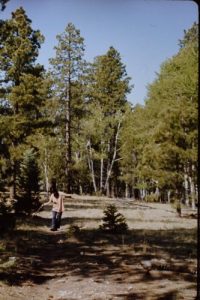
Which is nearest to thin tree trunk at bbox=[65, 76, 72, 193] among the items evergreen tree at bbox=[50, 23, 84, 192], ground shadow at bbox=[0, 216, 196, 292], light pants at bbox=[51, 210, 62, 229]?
evergreen tree at bbox=[50, 23, 84, 192]

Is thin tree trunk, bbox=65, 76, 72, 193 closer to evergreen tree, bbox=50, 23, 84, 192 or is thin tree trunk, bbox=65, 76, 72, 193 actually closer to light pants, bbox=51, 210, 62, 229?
evergreen tree, bbox=50, 23, 84, 192

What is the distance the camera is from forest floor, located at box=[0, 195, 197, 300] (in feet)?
26.4

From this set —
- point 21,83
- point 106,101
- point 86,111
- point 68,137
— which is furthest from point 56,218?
point 106,101

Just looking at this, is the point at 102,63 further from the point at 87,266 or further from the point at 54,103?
the point at 87,266

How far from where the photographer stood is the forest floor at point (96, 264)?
8.04 metres

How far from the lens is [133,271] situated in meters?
9.54

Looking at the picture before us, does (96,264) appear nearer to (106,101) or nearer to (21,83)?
(21,83)

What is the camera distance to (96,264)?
1054 centimetres

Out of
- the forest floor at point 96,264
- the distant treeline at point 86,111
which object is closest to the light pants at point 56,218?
the forest floor at point 96,264

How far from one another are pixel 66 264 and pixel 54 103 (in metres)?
33.2

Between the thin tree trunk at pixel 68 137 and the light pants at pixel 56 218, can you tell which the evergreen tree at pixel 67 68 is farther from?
the light pants at pixel 56 218

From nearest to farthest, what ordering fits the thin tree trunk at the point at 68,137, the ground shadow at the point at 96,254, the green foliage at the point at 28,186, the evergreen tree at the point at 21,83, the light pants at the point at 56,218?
the ground shadow at the point at 96,254 → the light pants at the point at 56,218 → the green foliage at the point at 28,186 → the evergreen tree at the point at 21,83 → the thin tree trunk at the point at 68,137

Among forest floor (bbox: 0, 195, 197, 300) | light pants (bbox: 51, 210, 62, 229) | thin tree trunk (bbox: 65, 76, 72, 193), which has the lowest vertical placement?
forest floor (bbox: 0, 195, 197, 300)

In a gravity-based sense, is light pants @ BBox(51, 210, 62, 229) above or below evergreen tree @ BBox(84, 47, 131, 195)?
below
